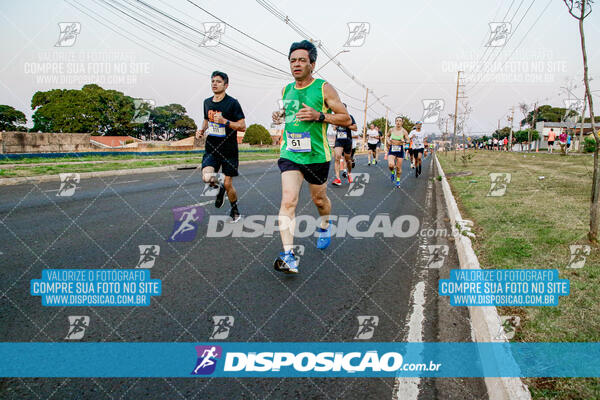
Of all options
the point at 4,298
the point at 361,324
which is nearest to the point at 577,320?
the point at 361,324

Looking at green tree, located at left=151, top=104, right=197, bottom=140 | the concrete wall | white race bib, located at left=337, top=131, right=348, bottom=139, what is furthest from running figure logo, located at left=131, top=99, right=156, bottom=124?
white race bib, located at left=337, top=131, right=348, bottom=139

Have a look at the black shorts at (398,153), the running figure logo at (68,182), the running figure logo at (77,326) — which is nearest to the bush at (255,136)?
the running figure logo at (68,182)

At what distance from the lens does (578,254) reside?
423 cm

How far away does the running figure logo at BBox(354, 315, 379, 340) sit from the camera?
2639 mm

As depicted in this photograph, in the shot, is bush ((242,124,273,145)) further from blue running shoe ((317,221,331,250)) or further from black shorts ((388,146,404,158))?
blue running shoe ((317,221,331,250))

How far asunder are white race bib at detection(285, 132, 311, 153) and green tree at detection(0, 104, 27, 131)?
288 ft

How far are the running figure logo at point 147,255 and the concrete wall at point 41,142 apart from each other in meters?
19.5

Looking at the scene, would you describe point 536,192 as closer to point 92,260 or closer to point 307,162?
point 307,162

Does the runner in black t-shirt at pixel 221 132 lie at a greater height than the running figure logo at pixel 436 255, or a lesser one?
greater

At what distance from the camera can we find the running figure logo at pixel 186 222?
16.6ft

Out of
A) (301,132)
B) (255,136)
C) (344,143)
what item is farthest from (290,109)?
(255,136)

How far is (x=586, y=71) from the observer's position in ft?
14.9

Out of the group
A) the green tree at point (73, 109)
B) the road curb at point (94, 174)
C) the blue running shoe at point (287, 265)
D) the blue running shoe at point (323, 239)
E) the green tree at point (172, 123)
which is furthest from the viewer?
the green tree at point (172, 123)

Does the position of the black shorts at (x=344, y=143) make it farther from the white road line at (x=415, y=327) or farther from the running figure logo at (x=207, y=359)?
the running figure logo at (x=207, y=359)
